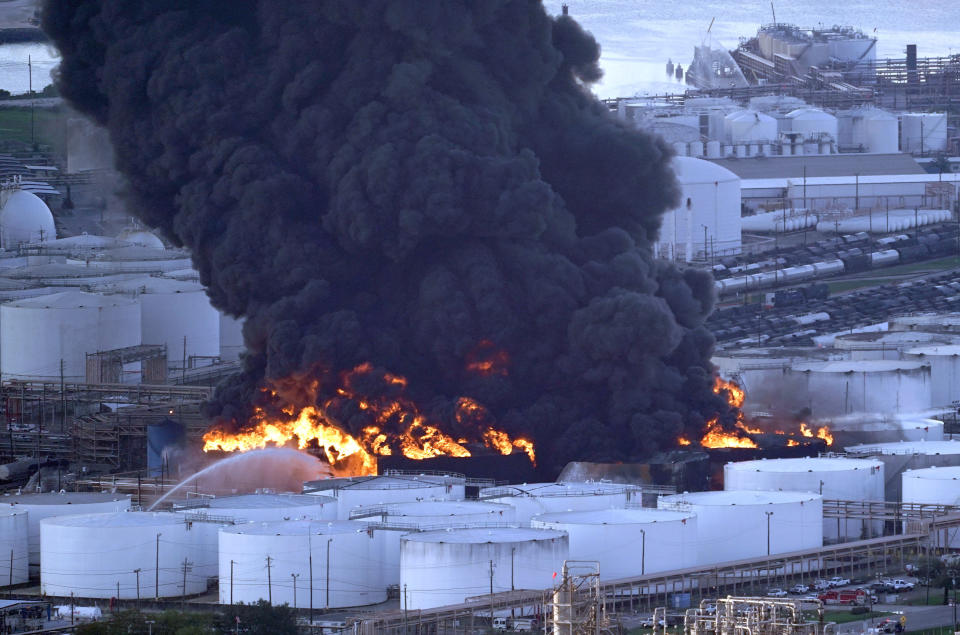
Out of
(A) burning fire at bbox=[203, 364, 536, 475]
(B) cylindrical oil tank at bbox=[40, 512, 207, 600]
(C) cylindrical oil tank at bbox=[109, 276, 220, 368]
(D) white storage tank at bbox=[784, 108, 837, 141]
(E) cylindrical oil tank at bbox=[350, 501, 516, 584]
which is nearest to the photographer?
(B) cylindrical oil tank at bbox=[40, 512, 207, 600]

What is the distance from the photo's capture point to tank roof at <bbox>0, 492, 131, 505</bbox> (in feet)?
218

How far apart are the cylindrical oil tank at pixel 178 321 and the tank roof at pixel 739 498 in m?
35.5

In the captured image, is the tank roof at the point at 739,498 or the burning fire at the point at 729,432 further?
the burning fire at the point at 729,432

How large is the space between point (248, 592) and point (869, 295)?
67540mm

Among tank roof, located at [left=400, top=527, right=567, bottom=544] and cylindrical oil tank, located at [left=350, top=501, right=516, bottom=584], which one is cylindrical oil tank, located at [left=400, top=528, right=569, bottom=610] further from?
cylindrical oil tank, located at [left=350, top=501, right=516, bottom=584]

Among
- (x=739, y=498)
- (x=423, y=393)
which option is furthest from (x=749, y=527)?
(x=423, y=393)

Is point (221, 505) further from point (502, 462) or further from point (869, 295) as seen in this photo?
point (869, 295)

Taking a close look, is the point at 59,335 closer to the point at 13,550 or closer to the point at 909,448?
the point at 13,550

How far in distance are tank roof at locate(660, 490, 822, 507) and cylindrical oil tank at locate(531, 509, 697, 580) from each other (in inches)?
113

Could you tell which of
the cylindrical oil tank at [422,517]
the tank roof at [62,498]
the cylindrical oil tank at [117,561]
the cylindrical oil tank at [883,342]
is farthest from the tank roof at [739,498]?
the cylindrical oil tank at [883,342]

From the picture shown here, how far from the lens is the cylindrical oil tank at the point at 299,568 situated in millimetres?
57656

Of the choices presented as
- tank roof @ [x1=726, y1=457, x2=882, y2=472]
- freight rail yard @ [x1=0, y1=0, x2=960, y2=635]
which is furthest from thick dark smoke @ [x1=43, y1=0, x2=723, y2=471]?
tank roof @ [x1=726, y1=457, x2=882, y2=472]

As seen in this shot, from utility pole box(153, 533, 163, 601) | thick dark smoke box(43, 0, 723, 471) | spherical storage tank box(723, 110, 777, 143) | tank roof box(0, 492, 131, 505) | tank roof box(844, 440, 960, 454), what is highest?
spherical storage tank box(723, 110, 777, 143)

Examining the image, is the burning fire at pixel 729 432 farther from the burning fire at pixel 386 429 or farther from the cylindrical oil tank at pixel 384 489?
the cylindrical oil tank at pixel 384 489
